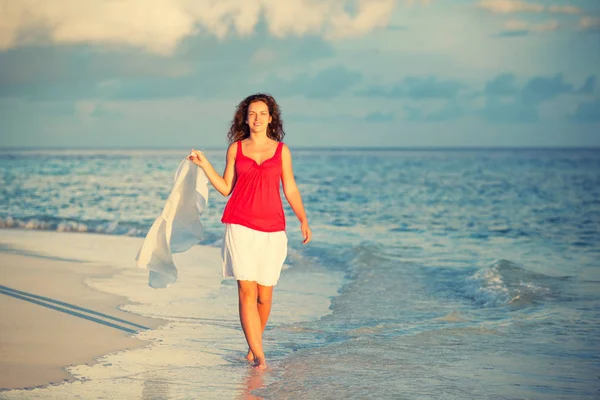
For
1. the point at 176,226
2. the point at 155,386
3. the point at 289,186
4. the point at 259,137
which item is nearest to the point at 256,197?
the point at 289,186

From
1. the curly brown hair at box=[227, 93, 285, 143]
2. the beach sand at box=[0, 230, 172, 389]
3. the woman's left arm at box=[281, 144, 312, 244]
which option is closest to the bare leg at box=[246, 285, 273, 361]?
the woman's left arm at box=[281, 144, 312, 244]

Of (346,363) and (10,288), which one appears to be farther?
(10,288)

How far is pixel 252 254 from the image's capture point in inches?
203

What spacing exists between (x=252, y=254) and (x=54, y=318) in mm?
2545

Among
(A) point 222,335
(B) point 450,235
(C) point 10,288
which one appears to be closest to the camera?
(A) point 222,335

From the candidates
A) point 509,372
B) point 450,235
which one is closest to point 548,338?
point 509,372

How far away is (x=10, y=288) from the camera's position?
8070mm

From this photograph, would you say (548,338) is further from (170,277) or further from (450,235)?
(450,235)

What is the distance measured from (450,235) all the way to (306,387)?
11637mm

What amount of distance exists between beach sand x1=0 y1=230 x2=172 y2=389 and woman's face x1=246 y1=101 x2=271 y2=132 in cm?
205

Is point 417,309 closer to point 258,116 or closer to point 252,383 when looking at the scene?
point 252,383

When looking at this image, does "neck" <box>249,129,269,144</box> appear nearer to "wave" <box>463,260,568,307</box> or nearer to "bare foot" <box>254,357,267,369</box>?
"bare foot" <box>254,357,267,369</box>

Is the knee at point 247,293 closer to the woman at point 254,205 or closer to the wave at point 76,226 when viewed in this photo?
the woman at point 254,205

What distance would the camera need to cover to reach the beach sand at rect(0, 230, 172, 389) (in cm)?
520
